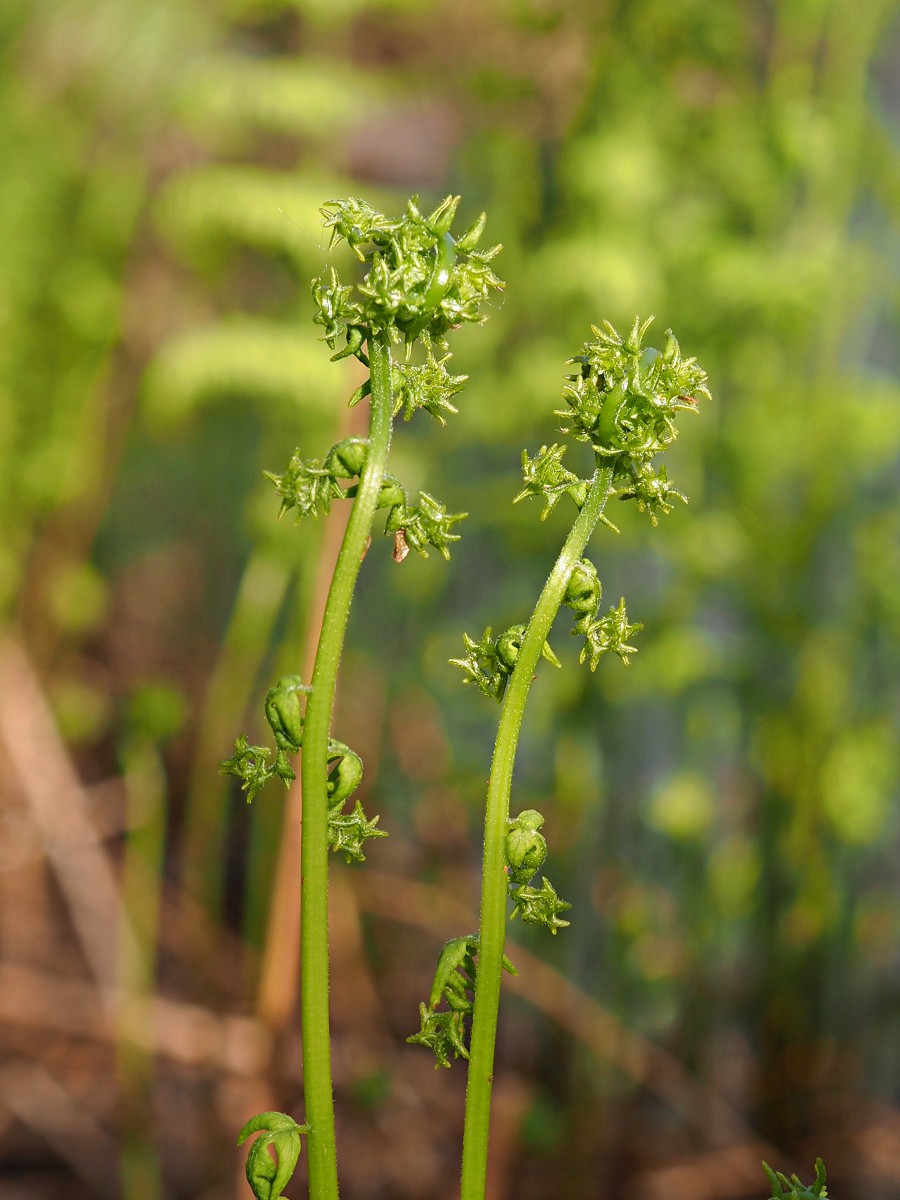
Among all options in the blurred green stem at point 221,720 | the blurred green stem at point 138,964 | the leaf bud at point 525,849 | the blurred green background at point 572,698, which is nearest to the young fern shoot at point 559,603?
the leaf bud at point 525,849

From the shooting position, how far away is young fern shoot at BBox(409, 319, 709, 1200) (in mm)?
425

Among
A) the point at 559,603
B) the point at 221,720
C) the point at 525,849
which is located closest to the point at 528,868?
the point at 525,849

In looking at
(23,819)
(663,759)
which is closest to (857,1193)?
(663,759)

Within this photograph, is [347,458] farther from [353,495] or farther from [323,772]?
[323,772]

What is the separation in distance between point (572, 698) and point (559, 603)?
1.67 m

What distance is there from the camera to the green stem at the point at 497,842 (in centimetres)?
42

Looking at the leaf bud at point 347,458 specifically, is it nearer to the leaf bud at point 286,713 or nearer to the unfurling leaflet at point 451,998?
the leaf bud at point 286,713

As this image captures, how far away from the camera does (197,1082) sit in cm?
234

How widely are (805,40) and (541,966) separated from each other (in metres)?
1.86

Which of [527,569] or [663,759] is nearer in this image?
[527,569]

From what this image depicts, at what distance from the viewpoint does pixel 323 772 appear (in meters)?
0.42

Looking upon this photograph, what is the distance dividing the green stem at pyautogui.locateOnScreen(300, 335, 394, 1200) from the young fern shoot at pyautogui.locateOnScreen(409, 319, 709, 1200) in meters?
0.04

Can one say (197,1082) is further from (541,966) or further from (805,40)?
(805,40)

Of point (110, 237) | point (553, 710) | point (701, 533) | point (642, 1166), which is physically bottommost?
point (642, 1166)
